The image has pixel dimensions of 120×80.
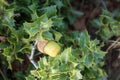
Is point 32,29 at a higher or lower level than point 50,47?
higher

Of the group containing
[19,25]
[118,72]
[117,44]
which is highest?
[19,25]

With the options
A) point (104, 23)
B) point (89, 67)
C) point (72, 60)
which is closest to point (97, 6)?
point (104, 23)

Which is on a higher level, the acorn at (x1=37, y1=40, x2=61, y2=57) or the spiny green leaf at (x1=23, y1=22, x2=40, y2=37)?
the spiny green leaf at (x1=23, y1=22, x2=40, y2=37)

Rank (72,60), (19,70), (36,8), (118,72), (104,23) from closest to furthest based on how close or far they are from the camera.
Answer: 1. (72,60)
2. (36,8)
3. (19,70)
4. (104,23)
5. (118,72)

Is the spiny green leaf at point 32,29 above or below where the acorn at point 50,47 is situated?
above

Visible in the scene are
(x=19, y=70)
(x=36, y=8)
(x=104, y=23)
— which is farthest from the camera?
(x=104, y=23)

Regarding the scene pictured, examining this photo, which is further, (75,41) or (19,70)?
(19,70)

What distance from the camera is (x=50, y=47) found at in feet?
5.03

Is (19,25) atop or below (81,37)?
atop

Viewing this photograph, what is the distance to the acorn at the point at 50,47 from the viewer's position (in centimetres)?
153

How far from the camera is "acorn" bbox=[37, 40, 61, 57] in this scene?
153cm

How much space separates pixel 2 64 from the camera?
1.87m

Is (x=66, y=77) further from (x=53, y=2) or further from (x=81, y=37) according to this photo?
(x=53, y=2)

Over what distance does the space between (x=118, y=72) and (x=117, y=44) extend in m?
0.36
